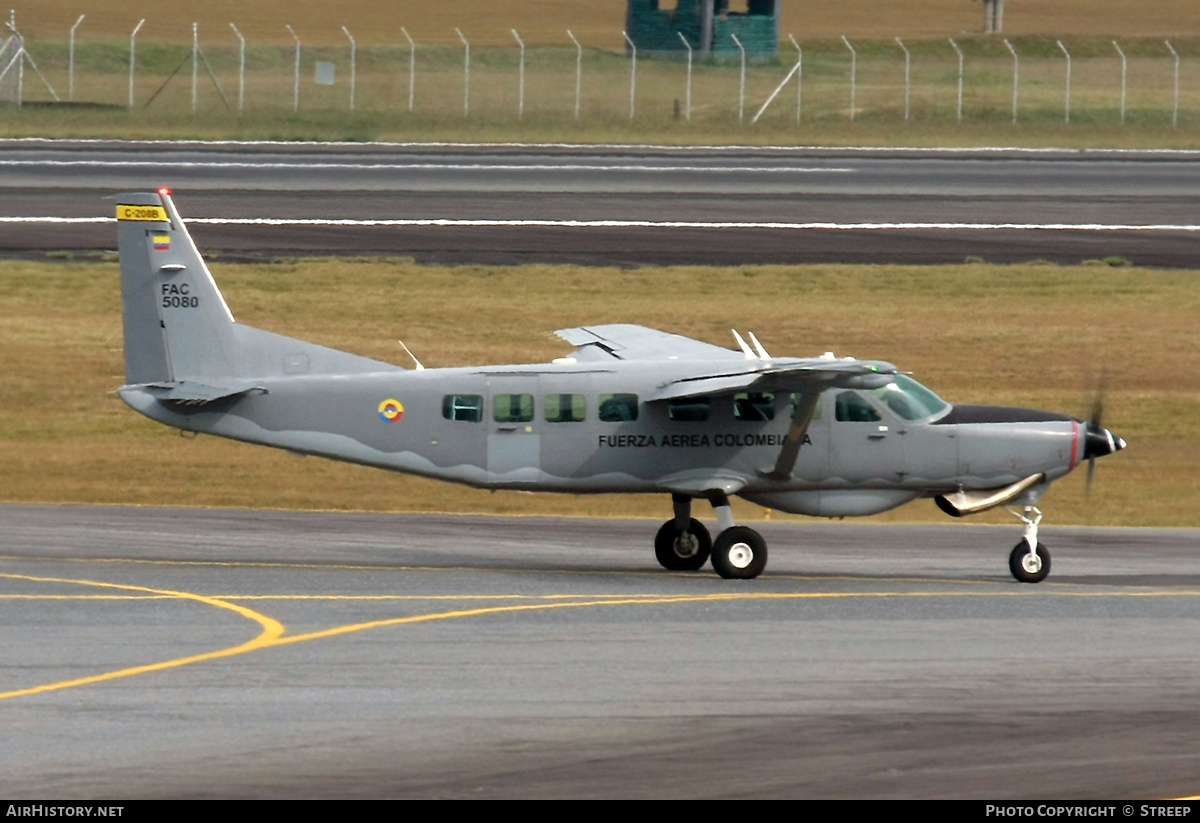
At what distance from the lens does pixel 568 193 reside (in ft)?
174

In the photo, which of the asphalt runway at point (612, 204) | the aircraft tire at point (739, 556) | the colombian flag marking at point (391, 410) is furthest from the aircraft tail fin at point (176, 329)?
the asphalt runway at point (612, 204)

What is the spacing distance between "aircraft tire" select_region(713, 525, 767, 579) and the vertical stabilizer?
613 centimetres

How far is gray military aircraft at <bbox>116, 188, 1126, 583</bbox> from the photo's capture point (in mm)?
22016

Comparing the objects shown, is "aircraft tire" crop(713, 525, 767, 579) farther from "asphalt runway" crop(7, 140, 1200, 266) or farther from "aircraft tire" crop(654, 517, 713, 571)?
"asphalt runway" crop(7, 140, 1200, 266)

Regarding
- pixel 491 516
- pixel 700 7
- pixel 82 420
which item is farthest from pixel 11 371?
pixel 700 7

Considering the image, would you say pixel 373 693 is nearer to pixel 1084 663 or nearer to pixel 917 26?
pixel 1084 663

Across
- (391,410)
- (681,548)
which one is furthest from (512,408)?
(681,548)

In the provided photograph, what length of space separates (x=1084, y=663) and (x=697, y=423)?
247 inches

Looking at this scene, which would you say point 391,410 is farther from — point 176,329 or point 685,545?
point 685,545

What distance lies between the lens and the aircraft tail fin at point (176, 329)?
73.0ft

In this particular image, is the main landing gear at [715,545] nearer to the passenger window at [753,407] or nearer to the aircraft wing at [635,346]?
the passenger window at [753,407]

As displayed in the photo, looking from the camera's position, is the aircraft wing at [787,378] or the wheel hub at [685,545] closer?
the aircraft wing at [787,378]

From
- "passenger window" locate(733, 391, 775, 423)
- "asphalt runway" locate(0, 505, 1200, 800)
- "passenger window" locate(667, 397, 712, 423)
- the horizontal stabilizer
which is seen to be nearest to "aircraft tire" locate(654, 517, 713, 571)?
"asphalt runway" locate(0, 505, 1200, 800)

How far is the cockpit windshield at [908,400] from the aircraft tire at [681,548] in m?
2.77
